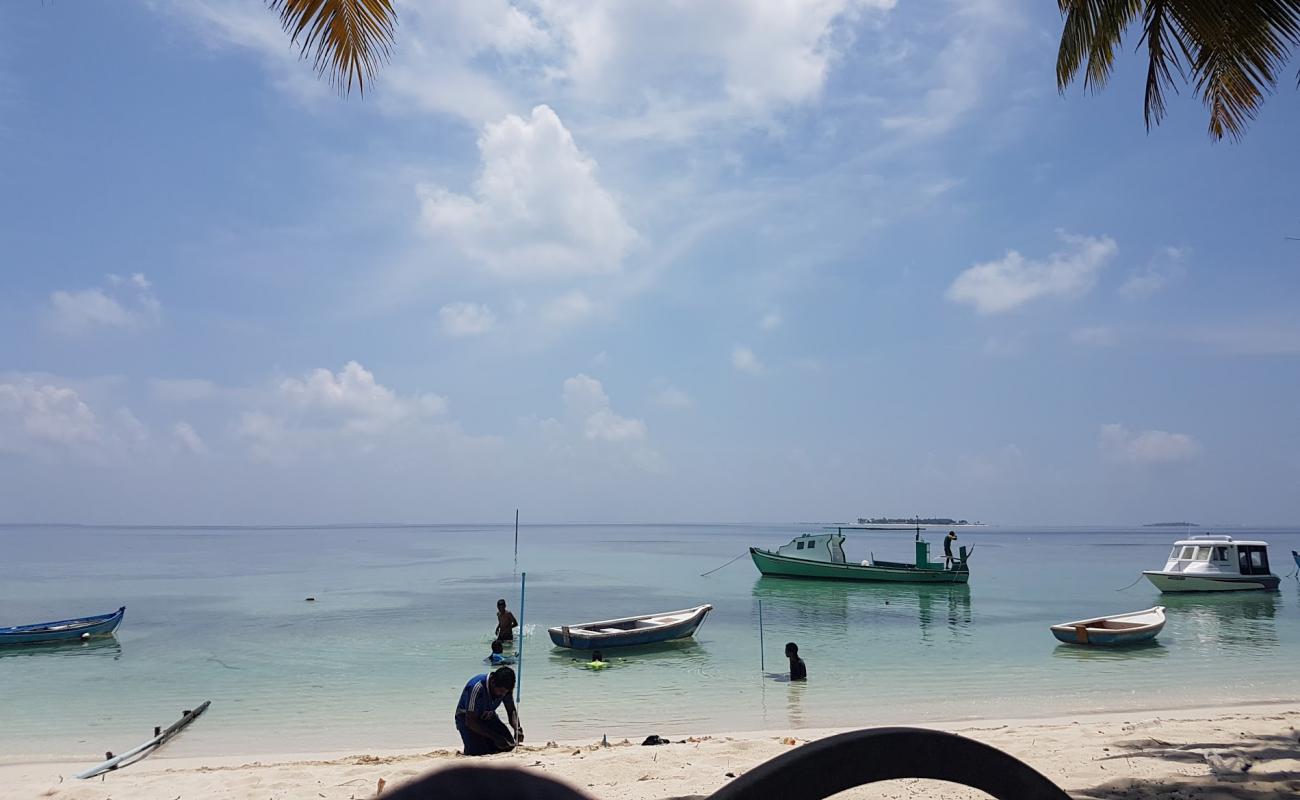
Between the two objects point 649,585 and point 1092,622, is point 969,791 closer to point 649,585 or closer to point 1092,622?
point 1092,622

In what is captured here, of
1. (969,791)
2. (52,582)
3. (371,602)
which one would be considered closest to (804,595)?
(371,602)

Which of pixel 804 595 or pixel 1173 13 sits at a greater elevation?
pixel 1173 13

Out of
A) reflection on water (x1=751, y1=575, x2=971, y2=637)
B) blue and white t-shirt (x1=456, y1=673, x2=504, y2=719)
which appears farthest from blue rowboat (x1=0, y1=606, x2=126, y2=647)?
reflection on water (x1=751, y1=575, x2=971, y2=637)

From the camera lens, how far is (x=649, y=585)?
5262 centimetres

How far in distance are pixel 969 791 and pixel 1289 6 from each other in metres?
7.45

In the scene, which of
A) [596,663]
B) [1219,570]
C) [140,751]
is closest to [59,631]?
[140,751]

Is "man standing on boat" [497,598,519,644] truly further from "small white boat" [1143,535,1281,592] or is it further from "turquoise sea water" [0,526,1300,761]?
"small white boat" [1143,535,1281,592]

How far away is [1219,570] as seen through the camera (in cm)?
3650

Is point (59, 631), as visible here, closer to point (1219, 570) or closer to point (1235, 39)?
point (1235, 39)

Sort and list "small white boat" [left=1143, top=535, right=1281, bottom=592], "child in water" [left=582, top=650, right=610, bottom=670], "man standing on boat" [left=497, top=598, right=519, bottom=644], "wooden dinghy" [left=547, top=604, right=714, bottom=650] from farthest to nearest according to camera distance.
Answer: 1. "small white boat" [left=1143, top=535, right=1281, bottom=592]
2. "wooden dinghy" [left=547, top=604, right=714, bottom=650]
3. "man standing on boat" [left=497, top=598, right=519, bottom=644]
4. "child in water" [left=582, top=650, right=610, bottom=670]

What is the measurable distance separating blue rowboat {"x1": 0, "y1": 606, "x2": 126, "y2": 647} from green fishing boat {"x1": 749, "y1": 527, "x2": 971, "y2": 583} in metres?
31.7

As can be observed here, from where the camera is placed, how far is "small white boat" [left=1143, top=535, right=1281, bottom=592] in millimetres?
36000

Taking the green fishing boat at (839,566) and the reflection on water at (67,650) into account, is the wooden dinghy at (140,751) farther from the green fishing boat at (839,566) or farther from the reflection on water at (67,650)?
the green fishing boat at (839,566)

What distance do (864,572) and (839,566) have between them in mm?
1455
